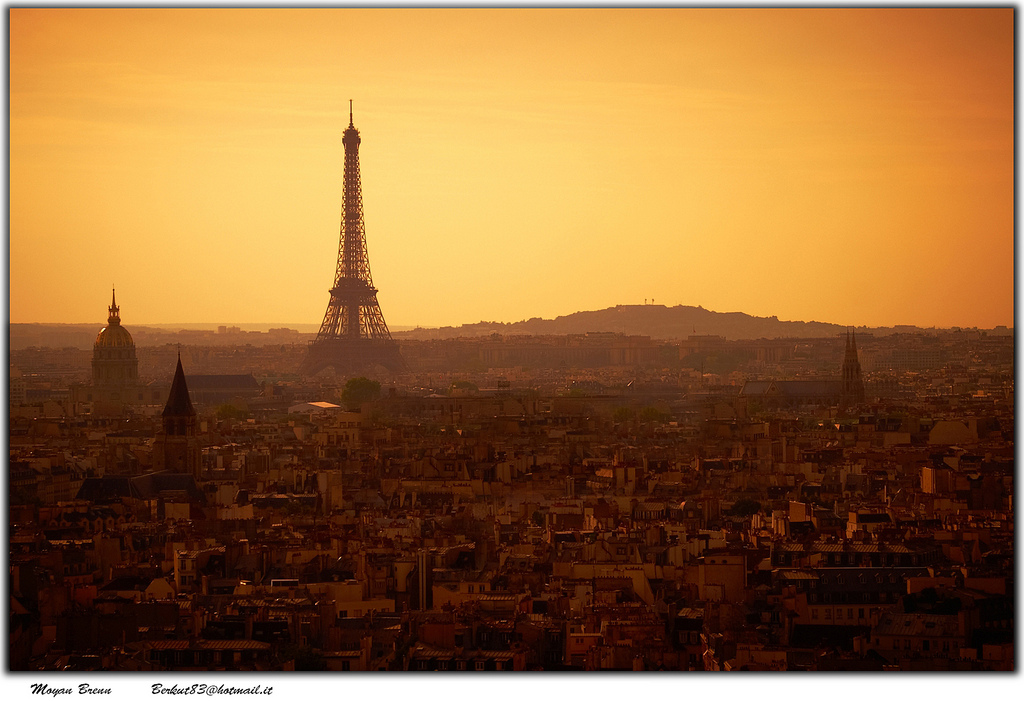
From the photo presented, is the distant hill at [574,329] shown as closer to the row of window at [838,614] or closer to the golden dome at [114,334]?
the golden dome at [114,334]

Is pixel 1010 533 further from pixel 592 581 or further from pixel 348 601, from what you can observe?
pixel 348 601

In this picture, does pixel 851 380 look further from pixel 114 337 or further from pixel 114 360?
pixel 114 337

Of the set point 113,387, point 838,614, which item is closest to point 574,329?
point 113,387

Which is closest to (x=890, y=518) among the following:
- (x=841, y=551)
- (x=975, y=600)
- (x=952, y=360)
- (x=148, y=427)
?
(x=841, y=551)

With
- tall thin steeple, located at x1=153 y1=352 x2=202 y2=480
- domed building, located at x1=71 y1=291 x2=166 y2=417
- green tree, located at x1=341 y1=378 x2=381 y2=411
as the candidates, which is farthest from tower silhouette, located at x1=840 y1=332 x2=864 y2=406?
tall thin steeple, located at x1=153 y1=352 x2=202 y2=480

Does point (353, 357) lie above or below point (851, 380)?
above

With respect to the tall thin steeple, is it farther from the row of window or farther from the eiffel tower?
the row of window
